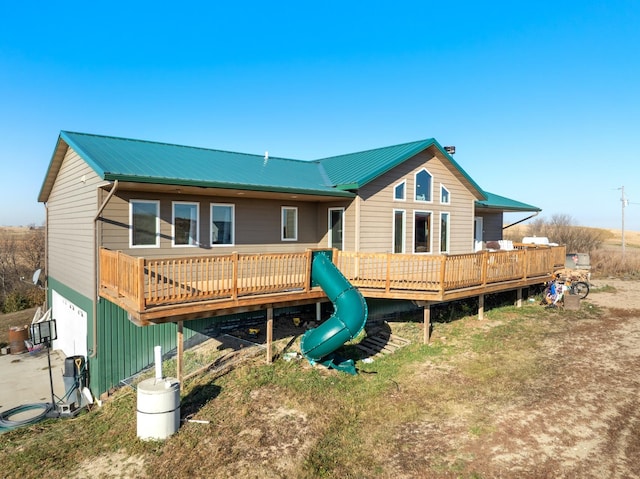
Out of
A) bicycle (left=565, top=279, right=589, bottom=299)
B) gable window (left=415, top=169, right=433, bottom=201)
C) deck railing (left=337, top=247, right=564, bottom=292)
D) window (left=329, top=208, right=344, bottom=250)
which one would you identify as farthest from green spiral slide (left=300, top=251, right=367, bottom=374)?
bicycle (left=565, top=279, right=589, bottom=299)

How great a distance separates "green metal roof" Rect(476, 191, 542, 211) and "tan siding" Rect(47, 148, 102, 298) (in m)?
15.1

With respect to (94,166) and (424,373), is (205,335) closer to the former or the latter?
(94,166)

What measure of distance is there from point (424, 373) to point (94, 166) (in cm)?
908

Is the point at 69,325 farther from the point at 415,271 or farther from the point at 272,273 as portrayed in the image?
the point at 415,271

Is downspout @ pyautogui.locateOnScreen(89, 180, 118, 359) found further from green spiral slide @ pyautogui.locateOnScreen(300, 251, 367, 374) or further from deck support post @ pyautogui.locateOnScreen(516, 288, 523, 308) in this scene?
deck support post @ pyautogui.locateOnScreen(516, 288, 523, 308)

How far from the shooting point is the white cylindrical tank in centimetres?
718

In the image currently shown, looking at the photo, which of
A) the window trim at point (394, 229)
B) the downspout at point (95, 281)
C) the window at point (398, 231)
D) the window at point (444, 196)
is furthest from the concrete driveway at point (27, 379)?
the window at point (444, 196)

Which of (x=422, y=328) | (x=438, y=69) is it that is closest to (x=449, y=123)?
(x=438, y=69)

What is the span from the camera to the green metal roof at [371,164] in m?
12.6

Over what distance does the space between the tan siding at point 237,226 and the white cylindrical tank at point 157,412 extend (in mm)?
4534

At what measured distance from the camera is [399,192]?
542 inches

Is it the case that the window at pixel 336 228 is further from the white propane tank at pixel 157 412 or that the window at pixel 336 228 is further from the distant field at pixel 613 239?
the distant field at pixel 613 239

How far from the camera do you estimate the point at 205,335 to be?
12070mm

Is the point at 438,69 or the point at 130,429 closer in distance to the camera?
the point at 130,429
